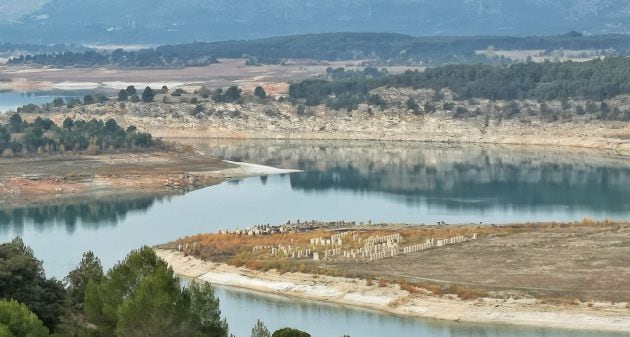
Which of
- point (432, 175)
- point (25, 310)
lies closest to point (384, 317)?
point (25, 310)

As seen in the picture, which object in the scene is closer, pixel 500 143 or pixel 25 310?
pixel 25 310

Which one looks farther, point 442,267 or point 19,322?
point 442,267

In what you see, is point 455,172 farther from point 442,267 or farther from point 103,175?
point 442,267

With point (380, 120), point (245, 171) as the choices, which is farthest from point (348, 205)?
point (380, 120)

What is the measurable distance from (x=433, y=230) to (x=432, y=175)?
67.5ft

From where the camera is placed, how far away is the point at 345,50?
17062 cm

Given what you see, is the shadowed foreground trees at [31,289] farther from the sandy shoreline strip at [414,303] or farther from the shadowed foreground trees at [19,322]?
the sandy shoreline strip at [414,303]

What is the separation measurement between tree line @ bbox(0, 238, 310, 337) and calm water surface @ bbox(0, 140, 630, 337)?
4166 mm

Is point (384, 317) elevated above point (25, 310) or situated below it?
below

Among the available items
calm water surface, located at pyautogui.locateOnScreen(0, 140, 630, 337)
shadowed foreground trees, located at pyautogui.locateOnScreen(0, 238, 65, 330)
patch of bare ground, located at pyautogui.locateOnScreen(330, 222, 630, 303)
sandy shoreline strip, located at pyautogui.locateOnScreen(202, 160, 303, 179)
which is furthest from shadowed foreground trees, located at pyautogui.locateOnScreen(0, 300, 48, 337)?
sandy shoreline strip, located at pyautogui.locateOnScreen(202, 160, 303, 179)

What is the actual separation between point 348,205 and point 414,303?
1957 centimetres

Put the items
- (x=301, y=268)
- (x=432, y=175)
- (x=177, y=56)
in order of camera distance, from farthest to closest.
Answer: (x=177, y=56)
(x=432, y=175)
(x=301, y=268)

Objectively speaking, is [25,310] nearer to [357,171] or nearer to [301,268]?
[301,268]

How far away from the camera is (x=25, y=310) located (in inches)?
1005
